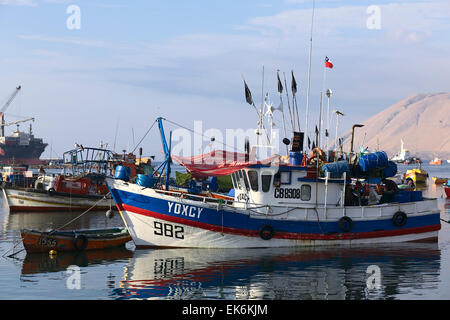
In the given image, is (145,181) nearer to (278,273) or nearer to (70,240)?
(70,240)

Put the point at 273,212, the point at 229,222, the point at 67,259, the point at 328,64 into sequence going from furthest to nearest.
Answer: the point at 328,64, the point at 273,212, the point at 229,222, the point at 67,259

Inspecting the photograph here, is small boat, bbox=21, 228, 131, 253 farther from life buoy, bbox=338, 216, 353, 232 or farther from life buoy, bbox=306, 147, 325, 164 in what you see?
life buoy, bbox=338, 216, 353, 232

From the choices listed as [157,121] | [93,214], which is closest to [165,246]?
[157,121]

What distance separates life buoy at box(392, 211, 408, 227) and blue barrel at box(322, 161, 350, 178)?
346 centimetres

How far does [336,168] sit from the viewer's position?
28344 millimetres

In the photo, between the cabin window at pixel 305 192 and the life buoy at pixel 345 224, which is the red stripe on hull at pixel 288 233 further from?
the cabin window at pixel 305 192

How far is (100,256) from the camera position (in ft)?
89.1

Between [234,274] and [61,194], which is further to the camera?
[61,194]

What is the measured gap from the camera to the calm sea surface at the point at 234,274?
65.3ft

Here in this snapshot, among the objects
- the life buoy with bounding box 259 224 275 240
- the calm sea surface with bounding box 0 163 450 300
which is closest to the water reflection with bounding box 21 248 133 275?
the calm sea surface with bounding box 0 163 450 300

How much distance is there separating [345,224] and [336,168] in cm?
290

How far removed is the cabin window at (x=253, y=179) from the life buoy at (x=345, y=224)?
4.67 metres

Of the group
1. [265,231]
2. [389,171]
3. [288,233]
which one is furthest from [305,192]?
[389,171]

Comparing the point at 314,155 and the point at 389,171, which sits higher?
the point at 314,155
